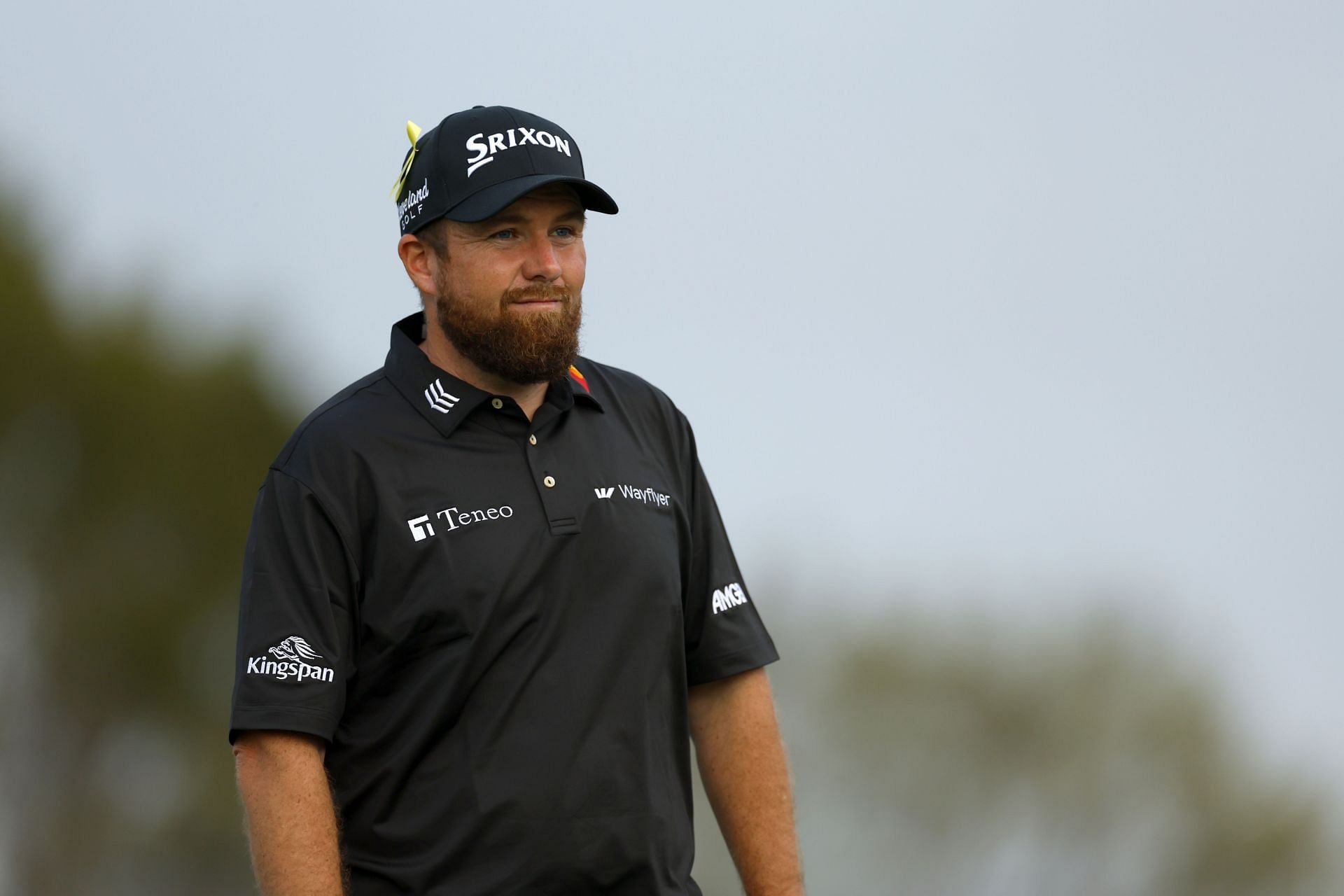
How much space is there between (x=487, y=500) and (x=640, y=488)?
32 centimetres

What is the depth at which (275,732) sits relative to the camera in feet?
9.64

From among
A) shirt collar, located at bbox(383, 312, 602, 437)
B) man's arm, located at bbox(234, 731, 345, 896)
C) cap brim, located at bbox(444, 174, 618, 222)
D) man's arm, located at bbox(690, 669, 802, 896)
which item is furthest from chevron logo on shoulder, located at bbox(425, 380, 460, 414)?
man's arm, located at bbox(690, 669, 802, 896)

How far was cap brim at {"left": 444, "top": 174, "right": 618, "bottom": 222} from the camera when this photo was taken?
313 cm

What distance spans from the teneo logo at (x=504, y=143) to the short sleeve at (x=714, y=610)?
0.67 metres

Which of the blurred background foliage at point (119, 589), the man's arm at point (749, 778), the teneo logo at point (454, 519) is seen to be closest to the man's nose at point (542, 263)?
the teneo logo at point (454, 519)

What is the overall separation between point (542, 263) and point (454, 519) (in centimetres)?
49

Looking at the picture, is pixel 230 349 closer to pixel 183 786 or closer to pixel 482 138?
pixel 183 786

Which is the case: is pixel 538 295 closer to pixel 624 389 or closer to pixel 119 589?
pixel 624 389

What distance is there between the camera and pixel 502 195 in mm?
3141

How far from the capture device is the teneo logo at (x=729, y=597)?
11.2ft

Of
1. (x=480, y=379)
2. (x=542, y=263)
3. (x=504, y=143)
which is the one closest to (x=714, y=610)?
(x=480, y=379)

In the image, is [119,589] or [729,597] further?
[119,589]

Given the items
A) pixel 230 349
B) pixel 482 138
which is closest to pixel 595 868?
pixel 482 138

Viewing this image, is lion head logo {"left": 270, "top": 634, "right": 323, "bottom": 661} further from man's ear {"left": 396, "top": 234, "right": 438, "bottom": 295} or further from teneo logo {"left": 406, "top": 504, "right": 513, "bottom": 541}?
man's ear {"left": 396, "top": 234, "right": 438, "bottom": 295}
